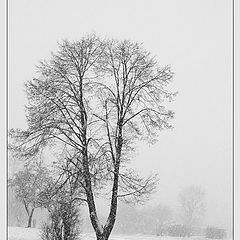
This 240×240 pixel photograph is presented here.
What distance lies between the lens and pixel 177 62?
354 inches

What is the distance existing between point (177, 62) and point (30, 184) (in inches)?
137

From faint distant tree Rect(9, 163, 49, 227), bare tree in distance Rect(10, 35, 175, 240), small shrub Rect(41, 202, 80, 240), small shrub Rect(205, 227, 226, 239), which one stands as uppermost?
bare tree in distance Rect(10, 35, 175, 240)

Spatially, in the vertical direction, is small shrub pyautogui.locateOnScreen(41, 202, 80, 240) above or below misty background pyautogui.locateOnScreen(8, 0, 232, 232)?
below

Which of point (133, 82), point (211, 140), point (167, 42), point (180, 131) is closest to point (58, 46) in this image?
point (133, 82)

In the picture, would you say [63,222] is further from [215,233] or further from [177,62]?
[177,62]

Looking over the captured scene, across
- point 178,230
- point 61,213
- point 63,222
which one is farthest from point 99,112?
point 178,230

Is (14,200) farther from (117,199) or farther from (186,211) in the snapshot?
(186,211)

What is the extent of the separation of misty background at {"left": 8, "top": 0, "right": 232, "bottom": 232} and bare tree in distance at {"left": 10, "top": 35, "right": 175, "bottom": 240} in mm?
204

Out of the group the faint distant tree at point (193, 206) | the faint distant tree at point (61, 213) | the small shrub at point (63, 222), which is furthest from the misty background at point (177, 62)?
the small shrub at point (63, 222)

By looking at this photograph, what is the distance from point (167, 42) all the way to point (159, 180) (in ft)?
8.64

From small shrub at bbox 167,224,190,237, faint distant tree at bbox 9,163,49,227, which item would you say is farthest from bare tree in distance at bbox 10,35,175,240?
small shrub at bbox 167,224,190,237

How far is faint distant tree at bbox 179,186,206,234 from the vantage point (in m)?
9.46

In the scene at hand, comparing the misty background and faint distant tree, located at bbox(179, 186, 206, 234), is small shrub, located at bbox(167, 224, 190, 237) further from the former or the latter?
the misty background

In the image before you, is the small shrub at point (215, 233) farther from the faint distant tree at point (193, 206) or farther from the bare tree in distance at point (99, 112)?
the bare tree in distance at point (99, 112)
